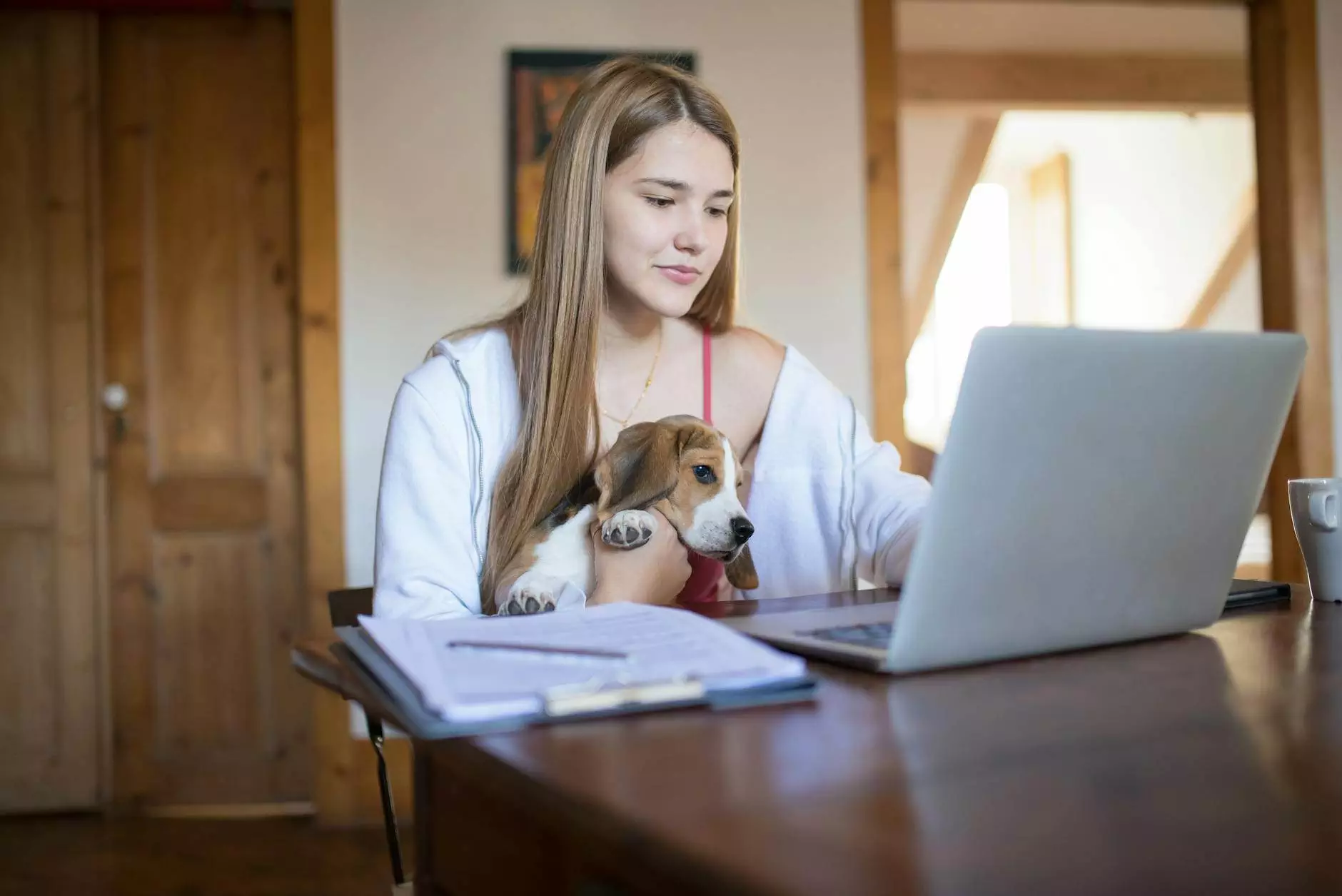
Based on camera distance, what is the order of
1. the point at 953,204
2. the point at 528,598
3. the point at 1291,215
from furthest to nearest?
1. the point at 953,204
2. the point at 1291,215
3. the point at 528,598

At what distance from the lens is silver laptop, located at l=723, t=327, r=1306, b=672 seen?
67 centimetres

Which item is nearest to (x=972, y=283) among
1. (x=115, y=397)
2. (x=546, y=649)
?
(x=115, y=397)

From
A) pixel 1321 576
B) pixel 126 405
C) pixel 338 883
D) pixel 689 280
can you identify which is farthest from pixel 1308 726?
pixel 126 405

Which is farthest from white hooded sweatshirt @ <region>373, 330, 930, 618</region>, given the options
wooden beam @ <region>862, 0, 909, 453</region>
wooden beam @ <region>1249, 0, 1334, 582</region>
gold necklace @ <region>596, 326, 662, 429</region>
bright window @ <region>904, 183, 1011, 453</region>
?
bright window @ <region>904, 183, 1011, 453</region>

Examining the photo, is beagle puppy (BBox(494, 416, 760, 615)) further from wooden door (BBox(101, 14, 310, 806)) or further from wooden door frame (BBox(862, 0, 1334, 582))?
wooden door (BBox(101, 14, 310, 806))

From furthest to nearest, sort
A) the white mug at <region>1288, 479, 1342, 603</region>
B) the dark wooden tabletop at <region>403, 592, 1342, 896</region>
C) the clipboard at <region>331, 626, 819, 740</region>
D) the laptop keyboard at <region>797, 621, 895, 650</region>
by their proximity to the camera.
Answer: the white mug at <region>1288, 479, 1342, 603</region>
the laptop keyboard at <region>797, 621, 895, 650</region>
the clipboard at <region>331, 626, 819, 740</region>
the dark wooden tabletop at <region>403, 592, 1342, 896</region>

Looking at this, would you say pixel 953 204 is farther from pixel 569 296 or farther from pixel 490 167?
pixel 569 296

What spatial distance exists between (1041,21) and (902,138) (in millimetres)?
1088

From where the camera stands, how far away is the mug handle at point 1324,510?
107 cm

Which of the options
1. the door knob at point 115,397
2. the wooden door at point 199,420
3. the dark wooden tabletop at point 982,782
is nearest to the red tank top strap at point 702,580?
the dark wooden tabletop at point 982,782

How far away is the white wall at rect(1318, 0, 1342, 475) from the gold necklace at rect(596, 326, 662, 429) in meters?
2.66

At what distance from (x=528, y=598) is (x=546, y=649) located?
610mm

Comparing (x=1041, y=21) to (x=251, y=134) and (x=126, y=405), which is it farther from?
(x=126, y=405)

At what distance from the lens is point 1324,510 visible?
107 centimetres
